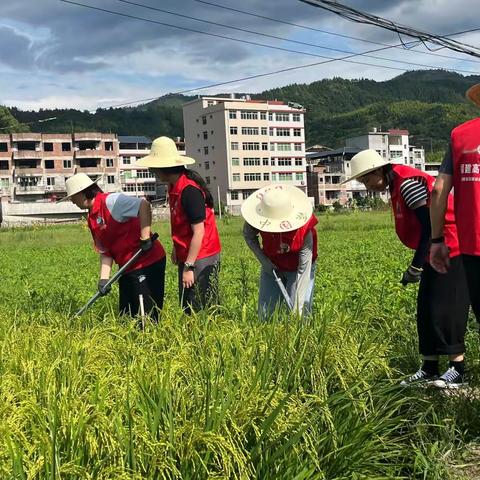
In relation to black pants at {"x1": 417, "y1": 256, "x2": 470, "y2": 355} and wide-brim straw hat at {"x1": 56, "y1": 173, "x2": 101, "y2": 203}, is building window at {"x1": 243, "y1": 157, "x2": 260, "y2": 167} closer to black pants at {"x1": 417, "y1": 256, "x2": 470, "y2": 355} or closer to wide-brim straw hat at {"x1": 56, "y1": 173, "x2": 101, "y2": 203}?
wide-brim straw hat at {"x1": 56, "y1": 173, "x2": 101, "y2": 203}

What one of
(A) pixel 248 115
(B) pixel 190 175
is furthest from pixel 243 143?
(B) pixel 190 175

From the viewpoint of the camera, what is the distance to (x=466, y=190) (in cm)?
267

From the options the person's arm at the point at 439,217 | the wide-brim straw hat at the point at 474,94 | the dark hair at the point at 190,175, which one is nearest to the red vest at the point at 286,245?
the dark hair at the point at 190,175

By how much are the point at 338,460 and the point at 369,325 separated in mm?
1735

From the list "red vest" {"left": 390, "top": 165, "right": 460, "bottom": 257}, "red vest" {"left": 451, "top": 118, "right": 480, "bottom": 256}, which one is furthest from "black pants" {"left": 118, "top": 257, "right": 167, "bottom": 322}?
"red vest" {"left": 451, "top": 118, "right": 480, "bottom": 256}

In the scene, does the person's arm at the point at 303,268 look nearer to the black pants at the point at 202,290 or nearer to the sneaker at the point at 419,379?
the black pants at the point at 202,290

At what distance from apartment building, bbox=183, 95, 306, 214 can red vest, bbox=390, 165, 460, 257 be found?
207 ft

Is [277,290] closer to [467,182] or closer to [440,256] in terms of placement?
[440,256]

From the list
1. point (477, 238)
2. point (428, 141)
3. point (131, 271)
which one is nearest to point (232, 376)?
point (477, 238)

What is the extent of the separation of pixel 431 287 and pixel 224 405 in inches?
67.0

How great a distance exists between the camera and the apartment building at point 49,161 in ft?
226

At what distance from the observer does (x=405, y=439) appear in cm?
262

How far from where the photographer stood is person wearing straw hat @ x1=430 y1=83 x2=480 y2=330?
8.62 ft

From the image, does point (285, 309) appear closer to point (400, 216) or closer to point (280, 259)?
point (280, 259)
